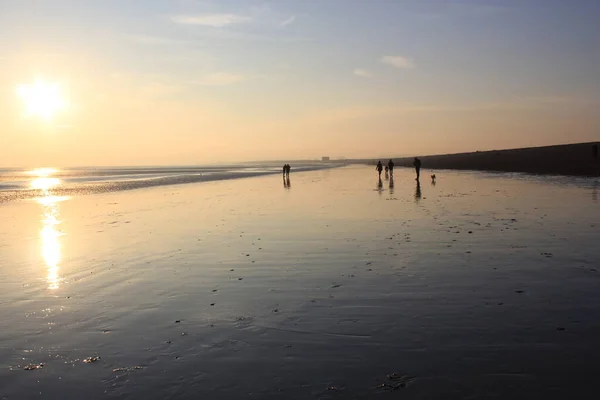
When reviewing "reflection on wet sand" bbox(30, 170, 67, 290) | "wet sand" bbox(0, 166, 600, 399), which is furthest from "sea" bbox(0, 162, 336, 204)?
"wet sand" bbox(0, 166, 600, 399)

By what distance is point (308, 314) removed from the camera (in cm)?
885

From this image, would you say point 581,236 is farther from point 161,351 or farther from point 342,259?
point 161,351

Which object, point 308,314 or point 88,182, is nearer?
point 308,314

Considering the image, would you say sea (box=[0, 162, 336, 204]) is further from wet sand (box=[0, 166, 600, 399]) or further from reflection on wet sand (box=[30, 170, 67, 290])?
wet sand (box=[0, 166, 600, 399])

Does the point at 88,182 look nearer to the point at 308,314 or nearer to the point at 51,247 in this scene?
the point at 51,247

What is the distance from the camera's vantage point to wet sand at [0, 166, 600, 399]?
614cm

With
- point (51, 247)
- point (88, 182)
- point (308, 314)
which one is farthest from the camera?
point (88, 182)

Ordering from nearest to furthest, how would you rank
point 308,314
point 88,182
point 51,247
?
1. point 308,314
2. point 51,247
3. point 88,182

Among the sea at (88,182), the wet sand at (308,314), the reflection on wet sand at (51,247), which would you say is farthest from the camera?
the sea at (88,182)

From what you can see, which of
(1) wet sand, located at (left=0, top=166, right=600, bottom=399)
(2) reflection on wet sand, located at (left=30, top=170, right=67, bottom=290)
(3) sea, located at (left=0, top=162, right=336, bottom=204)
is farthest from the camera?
(3) sea, located at (left=0, top=162, right=336, bottom=204)

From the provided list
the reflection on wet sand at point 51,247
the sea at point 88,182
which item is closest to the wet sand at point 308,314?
the reflection on wet sand at point 51,247

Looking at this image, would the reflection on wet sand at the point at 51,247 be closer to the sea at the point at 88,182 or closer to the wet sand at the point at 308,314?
the wet sand at the point at 308,314

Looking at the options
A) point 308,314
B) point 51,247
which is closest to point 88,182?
point 51,247

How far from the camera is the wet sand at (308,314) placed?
6.14 m
